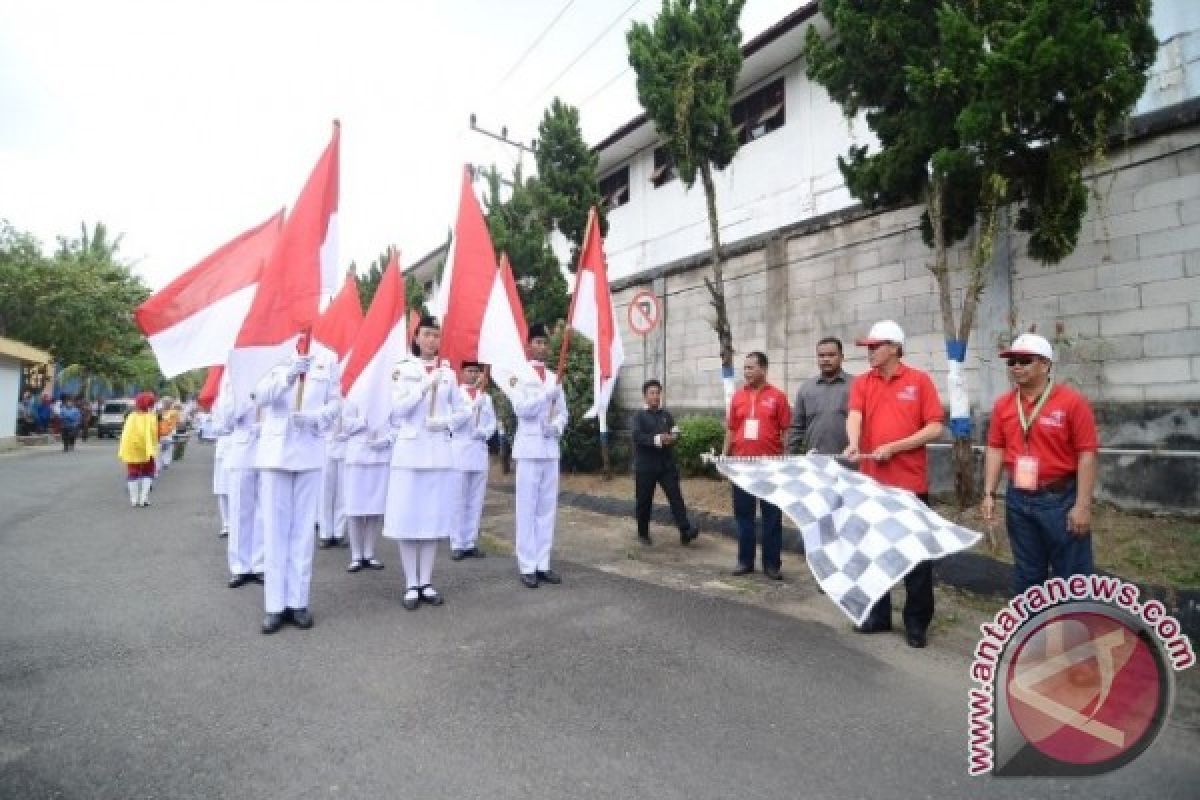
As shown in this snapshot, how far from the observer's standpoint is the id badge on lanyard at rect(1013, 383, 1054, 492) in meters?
3.54

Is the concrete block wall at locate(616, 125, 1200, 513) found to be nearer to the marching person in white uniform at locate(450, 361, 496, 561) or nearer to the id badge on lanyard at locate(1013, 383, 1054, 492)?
the id badge on lanyard at locate(1013, 383, 1054, 492)

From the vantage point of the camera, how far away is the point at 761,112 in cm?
1305

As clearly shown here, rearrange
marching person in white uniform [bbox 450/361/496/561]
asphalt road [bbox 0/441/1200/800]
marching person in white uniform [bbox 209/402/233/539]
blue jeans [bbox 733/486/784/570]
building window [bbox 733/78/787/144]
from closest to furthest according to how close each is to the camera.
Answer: asphalt road [bbox 0/441/1200/800] → blue jeans [bbox 733/486/784/570] → marching person in white uniform [bbox 450/361/496/561] → marching person in white uniform [bbox 209/402/233/539] → building window [bbox 733/78/787/144]

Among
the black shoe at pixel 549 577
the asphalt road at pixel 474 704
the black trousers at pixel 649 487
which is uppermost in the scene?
the black trousers at pixel 649 487

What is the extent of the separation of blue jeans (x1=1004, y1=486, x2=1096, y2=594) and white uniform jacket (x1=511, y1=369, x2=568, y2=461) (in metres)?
3.28

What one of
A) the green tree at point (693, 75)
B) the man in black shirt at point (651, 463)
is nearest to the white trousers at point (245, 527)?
the man in black shirt at point (651, 463)

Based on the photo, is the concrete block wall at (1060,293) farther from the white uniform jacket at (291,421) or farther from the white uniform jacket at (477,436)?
the white uniform jacket at (291,421)

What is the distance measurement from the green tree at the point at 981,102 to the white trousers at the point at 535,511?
4.09 meters

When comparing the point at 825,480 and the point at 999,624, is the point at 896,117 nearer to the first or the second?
the point at 825,480

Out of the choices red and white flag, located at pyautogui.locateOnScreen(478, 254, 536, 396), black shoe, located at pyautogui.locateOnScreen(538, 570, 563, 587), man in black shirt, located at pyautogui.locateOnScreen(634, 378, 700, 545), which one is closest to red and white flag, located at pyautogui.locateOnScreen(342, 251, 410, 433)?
red and white flag, located at pyautogui.locateOnScreen(478, 254, 536, 396)

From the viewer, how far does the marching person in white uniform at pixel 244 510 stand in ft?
17.4

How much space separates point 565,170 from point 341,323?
7236mm

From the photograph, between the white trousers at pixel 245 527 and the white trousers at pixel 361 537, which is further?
the white trousers at pixel 361 537

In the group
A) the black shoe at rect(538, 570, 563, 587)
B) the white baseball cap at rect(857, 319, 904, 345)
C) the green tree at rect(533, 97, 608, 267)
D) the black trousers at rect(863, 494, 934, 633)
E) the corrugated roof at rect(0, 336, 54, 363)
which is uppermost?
the green tree at rect(533, 97, 608, 267)
